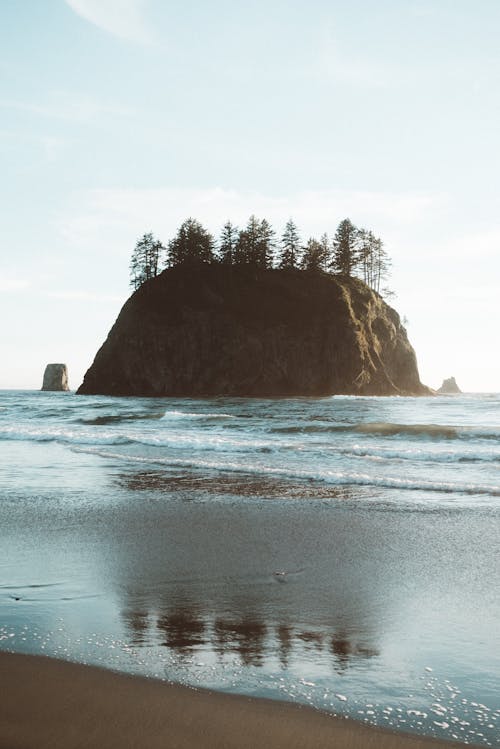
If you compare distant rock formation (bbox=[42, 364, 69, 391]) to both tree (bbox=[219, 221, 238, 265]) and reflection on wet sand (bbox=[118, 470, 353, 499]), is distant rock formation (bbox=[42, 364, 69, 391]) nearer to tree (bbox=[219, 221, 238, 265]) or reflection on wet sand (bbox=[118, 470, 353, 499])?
tree (bbox=[219, 221, 238, 265])

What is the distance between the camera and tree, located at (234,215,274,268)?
289 feet

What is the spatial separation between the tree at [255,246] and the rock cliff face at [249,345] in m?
8.80

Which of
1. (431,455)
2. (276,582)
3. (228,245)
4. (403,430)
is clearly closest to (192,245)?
(228,245)

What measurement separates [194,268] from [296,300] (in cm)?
1601

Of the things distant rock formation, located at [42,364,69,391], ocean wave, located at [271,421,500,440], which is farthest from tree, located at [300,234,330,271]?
ocean wave, located at [271,421,500,440]

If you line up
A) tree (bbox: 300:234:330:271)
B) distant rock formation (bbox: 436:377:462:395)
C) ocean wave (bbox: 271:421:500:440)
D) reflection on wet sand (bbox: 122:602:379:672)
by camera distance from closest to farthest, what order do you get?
reflection on wet sand (bbox: 122:602:379:672) → ocean wave (bbox: 271:421:500:440) → tree (bbox: 300:234:330:271) → distant rock formation (bbox: 436:377:462:395)

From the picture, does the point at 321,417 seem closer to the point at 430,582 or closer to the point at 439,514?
the point at 439,514

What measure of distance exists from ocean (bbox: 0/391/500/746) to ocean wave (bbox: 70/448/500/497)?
0.06 metres

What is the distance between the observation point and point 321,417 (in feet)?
96.6

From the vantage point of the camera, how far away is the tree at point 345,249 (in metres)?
91.9

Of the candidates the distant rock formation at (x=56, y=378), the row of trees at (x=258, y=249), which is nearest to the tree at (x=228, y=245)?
the row of trees at (x=258, y=249)

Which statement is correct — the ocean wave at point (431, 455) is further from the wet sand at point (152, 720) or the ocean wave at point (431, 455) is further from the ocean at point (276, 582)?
the wet sand at point (152, 720)

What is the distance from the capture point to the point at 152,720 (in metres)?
2.65

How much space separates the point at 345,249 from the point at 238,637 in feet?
303
